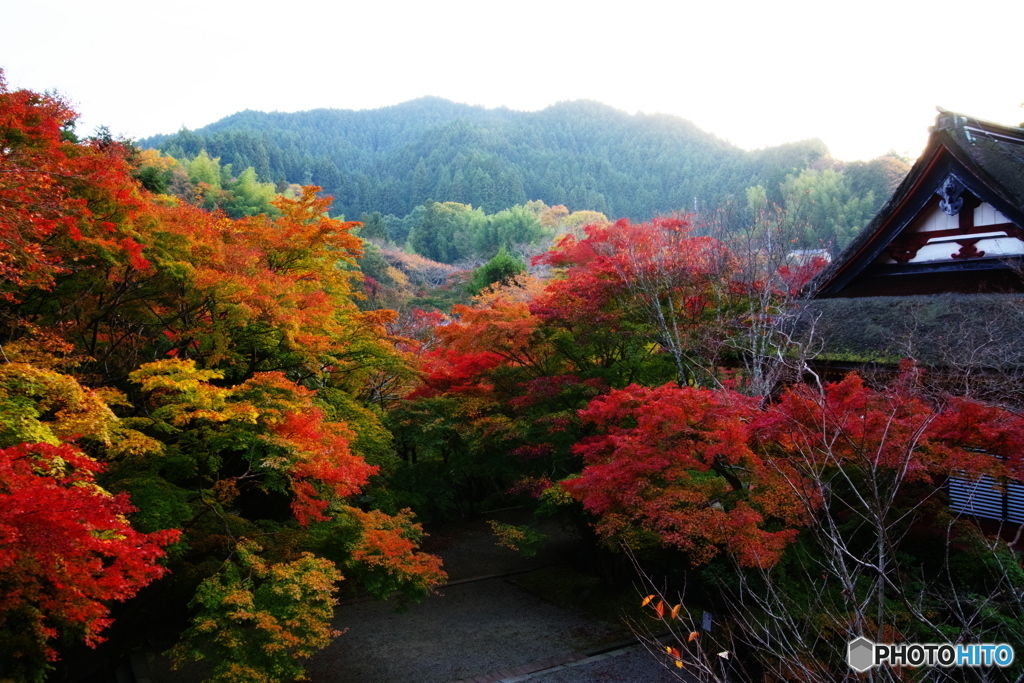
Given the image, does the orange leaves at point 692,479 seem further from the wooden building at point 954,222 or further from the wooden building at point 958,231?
the wooden building at point 954,222

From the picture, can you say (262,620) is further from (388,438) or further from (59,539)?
(388,438)

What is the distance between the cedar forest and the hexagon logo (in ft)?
0.50

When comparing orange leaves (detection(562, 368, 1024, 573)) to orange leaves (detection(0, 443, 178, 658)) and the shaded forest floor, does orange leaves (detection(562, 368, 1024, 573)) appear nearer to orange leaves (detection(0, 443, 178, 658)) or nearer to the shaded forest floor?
the shaded forest floor

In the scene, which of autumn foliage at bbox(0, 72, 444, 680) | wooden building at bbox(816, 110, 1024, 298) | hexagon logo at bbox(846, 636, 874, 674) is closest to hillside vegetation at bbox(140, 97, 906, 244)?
wooden building at bbox(816, 110, 1024, 298)

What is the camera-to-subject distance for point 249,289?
10148mm

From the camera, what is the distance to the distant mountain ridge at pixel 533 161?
76.1 m

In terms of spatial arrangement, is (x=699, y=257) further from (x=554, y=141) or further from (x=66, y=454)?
(x=554, y=141)

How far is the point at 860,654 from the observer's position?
3.48 metres

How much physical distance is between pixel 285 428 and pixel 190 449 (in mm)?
1901

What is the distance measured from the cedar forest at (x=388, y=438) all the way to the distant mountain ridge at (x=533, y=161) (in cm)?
4929

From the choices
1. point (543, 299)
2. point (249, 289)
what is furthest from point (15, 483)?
point (543, 299)

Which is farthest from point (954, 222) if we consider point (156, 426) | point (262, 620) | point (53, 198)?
point (53, 198)

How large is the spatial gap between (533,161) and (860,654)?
310ft

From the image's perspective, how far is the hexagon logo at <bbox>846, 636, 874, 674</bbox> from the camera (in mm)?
3322
